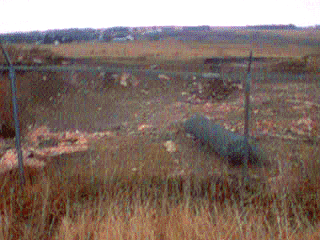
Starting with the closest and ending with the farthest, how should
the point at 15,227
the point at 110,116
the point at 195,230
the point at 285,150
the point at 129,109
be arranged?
the point at 195,230 → the point at 15,227 → the point at 285,150 → the point at 110,116 → the point at 129,109

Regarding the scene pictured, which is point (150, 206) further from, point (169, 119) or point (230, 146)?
point (169, 119)

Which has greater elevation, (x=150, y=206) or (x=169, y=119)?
(x=150, y=206)

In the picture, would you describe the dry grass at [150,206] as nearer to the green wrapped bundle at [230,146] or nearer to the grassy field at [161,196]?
the grassy field at [161,196]

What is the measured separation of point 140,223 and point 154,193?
1.08 m

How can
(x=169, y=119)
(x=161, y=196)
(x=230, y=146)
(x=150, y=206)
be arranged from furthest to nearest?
(x=169, y=119), (x=230, y=146), (x=161, y=196), (x=150, y=206)

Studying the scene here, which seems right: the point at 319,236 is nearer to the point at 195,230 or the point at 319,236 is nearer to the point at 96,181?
the point at 195,230

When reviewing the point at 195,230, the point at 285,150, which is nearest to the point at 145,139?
the point at 285,150

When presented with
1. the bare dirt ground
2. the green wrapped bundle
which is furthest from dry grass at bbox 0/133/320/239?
the green wrapped bundle

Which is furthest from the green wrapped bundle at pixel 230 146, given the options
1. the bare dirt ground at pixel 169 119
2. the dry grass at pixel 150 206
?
the dry grass at pixel 150 206

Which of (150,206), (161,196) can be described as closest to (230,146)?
(161,196)

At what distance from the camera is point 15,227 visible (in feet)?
15.4

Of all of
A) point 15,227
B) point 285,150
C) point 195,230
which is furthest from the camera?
point 285,150

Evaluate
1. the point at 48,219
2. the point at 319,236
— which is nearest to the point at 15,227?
the point at 48,219

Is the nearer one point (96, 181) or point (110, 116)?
point (96, 181)
